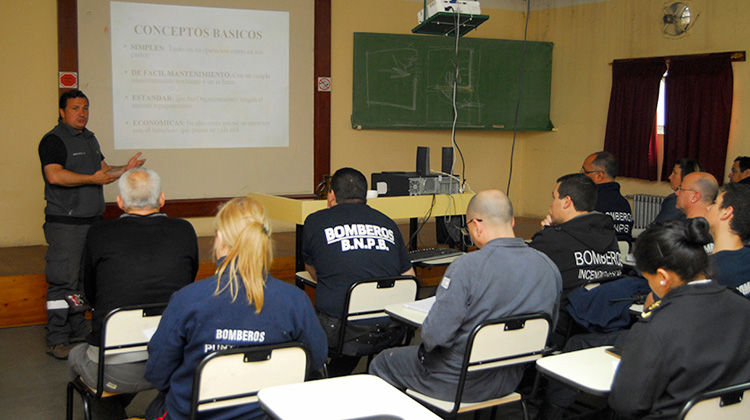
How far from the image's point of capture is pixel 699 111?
20.8ft

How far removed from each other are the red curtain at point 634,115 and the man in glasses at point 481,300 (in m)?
4.93

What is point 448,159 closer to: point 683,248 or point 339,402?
point 683,248

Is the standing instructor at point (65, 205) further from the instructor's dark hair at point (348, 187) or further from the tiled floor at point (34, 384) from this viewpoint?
the instructor's dark hair at point (348, 187)

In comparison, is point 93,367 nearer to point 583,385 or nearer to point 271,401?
point 271,401

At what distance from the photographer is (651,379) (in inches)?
68.9

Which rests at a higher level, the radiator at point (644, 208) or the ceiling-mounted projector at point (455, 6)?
the ceiling-mounted projector at point (455, 6)

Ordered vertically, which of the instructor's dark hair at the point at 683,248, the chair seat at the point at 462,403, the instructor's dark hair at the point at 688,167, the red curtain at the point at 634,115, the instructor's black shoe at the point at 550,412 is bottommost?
the instructor's black shoe at the point at 550,412

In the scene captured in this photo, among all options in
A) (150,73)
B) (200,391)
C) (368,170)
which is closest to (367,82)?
(368,170)

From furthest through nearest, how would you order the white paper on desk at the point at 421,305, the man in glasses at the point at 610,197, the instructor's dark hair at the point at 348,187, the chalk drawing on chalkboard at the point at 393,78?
1. the chalk drawing on chalkboard at the point at 393,78
2. the man in glasses at the point at 610,197
3. the instructor's dark hair at the point at 348,187
4. the white paper on desk at the point at 421,305

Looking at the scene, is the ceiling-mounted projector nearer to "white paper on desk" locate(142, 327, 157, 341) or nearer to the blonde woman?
the blonde woman

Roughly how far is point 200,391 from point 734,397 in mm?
1441

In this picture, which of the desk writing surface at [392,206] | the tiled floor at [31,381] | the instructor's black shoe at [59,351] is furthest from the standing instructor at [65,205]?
the desk writing surface at [392,206]

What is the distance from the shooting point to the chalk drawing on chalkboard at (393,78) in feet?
22.7

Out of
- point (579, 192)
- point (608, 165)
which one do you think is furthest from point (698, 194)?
point (608, 165)
